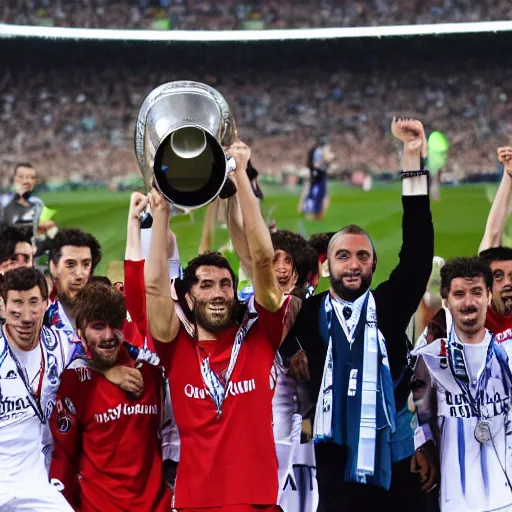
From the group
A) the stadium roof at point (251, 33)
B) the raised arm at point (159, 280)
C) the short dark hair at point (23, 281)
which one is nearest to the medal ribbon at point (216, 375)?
the raised arm at point (159, 280)

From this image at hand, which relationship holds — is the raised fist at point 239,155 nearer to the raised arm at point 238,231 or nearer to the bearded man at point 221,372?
the bearded man at point 221,372

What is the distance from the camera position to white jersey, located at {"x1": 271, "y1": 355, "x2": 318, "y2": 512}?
438 cm

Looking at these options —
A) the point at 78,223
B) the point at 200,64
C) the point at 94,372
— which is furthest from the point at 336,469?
the point at 200,64

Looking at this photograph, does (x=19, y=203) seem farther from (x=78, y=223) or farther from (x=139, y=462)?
(x=78, y=223)

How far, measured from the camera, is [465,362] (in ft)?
14.1

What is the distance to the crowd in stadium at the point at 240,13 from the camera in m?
21.9

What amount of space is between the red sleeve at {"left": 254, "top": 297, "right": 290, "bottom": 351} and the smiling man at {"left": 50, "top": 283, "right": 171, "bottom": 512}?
1.94 ft

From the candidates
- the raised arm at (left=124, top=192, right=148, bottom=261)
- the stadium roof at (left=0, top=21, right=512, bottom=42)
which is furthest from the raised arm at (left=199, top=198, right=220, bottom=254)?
the stadium roof at (left=0, top=21, right=512, bottom=42)

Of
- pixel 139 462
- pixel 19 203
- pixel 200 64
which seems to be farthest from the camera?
pixel 200 64

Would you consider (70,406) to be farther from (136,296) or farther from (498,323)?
(498,323)

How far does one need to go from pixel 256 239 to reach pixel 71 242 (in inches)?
60.5

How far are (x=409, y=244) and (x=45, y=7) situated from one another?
19.4m

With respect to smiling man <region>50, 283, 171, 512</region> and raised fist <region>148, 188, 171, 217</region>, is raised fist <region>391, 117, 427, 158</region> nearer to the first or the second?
raised fist <region>148, 188, 171, 217</region>

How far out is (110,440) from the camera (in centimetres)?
Result: 410
